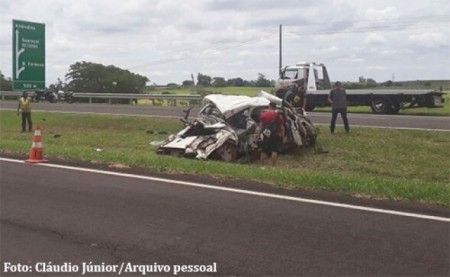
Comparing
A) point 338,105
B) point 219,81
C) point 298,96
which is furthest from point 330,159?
point 219,81

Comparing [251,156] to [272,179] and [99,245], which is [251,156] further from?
[99,245]

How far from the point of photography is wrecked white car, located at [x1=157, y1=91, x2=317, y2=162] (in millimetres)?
14312

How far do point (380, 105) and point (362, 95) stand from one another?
116 centimetres

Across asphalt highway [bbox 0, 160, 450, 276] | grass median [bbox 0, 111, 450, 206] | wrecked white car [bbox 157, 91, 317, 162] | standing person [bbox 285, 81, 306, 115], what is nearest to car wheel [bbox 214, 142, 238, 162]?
wrecked white car [bbox 157, 91, 317, 162]

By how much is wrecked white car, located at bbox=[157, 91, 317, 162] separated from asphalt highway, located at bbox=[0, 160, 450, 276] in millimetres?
5063

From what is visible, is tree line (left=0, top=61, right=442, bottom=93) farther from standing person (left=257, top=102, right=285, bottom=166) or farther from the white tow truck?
standing person (left=257, top=102, right=285, bottom=166)

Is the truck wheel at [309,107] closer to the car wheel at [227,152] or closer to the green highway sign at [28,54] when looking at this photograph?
the green highway sign at [28,54]

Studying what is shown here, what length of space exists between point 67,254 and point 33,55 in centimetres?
1481

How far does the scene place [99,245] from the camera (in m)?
6.14

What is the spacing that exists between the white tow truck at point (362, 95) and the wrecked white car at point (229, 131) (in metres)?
13.8

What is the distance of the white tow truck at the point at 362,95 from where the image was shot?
2811 centimetres

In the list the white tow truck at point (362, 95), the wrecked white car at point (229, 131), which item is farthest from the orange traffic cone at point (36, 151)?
the white tow truck at point (362, 95)

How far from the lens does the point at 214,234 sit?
6.59 metres

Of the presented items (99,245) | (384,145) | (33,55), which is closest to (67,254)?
(99,245)
